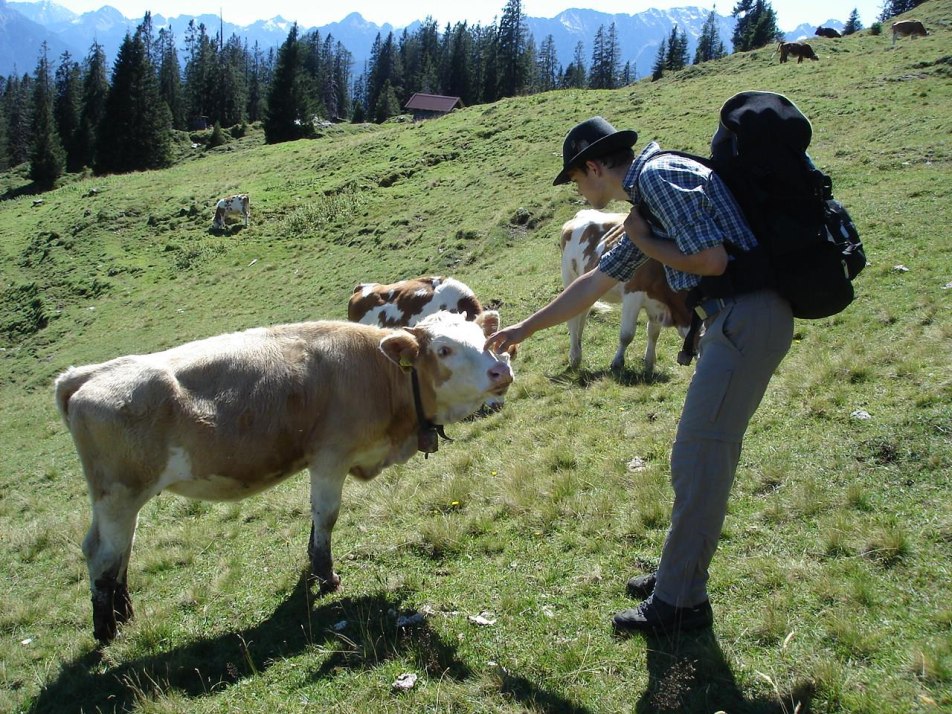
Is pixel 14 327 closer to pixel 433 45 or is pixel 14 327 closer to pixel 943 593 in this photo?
pixel 943 593

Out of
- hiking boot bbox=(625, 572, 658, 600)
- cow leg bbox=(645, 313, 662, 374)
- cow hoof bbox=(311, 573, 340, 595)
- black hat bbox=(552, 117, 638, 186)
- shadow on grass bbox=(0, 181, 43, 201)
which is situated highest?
shadow on grass bbox=(0, 181, 43, 201)

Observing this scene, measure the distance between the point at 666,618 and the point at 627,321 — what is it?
22.1ft

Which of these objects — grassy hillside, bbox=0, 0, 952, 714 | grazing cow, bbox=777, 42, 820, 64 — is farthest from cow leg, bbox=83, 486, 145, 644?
grazing cow, bbox=777, 42, 820, 64

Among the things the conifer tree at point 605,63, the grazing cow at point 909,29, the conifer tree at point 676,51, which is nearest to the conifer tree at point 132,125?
the grazing cow at point 909,29

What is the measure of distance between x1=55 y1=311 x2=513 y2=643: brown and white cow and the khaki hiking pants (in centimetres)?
192

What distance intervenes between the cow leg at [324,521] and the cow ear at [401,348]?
1.00 m

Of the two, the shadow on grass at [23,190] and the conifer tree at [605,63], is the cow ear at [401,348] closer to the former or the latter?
the shadow on grass at [23,190]

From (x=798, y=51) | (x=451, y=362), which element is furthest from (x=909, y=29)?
(x=451, y=362)

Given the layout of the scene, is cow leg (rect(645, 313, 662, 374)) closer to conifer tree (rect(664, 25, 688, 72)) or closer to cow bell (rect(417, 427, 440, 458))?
cow bell (rect(417, 427, 440, 458))

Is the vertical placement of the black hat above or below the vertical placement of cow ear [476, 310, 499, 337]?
above

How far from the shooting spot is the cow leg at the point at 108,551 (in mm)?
5660

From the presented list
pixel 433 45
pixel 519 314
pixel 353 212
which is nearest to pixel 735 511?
pixel 519 314

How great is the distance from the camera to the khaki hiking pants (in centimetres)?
390

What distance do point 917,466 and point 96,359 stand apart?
78.7 feet
